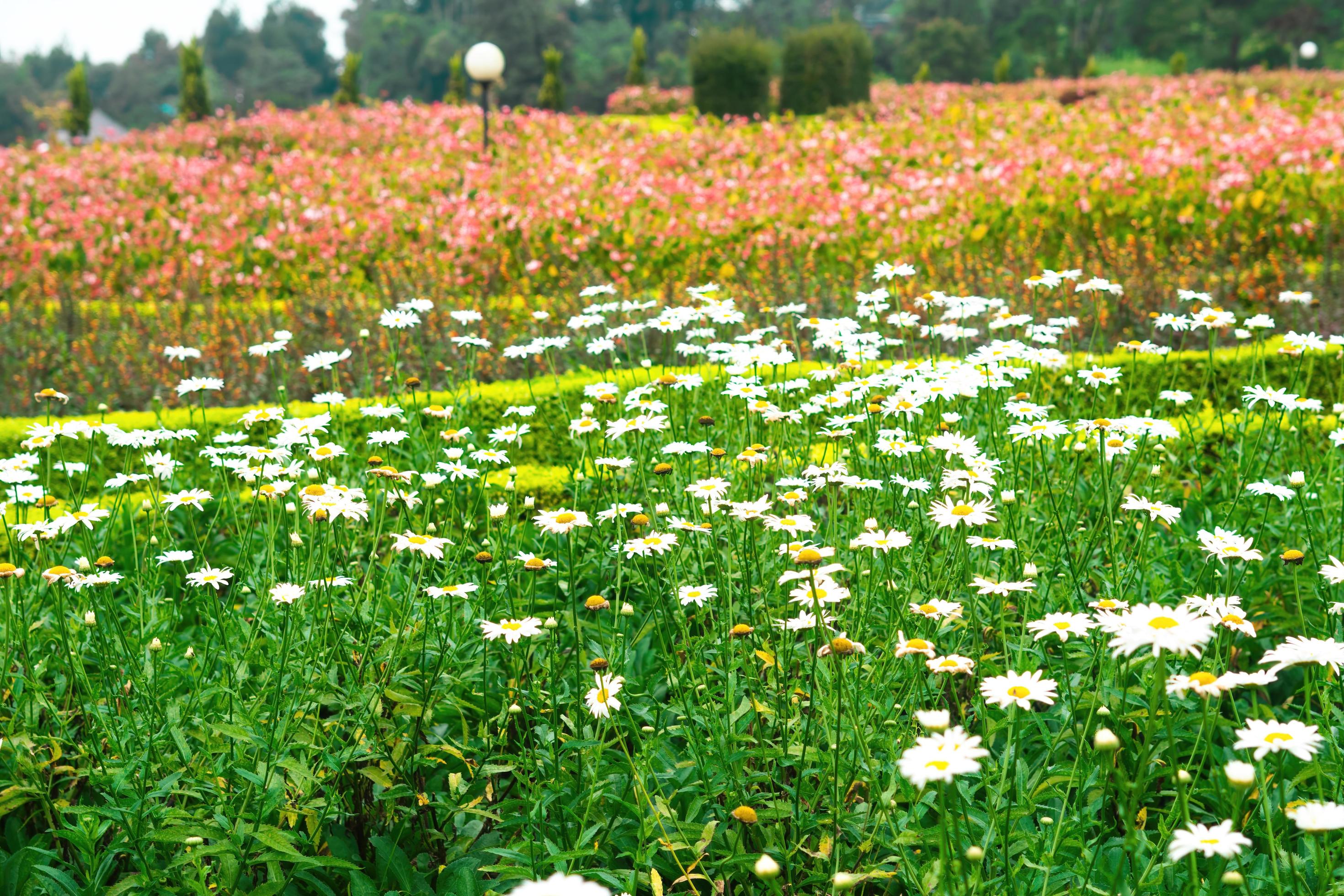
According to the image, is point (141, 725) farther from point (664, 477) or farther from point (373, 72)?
point (373, 72)

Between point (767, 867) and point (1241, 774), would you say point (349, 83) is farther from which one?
point (1241, 774)

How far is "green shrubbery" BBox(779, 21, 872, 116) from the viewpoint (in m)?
21.2

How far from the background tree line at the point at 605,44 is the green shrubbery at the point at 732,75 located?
14.1 feet

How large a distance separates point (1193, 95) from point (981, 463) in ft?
57.5

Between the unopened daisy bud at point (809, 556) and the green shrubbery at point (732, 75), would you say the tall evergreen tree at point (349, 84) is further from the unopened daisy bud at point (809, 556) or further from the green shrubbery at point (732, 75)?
the unopened daisy bud at point (809, 556)

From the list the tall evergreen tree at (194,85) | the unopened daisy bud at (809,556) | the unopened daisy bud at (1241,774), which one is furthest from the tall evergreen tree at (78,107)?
the unopened daisy bud at (1241,774)

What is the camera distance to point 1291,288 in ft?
23.6

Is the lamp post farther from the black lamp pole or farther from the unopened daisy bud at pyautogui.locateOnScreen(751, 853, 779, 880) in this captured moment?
the unopened daisy bud at pyautogui.locateOnScreen(751, 853, 779, 880)

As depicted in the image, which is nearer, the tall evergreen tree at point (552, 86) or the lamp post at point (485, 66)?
the lamp post at point (485, 66)

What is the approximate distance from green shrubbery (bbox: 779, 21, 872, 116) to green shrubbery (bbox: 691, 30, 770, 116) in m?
0.67

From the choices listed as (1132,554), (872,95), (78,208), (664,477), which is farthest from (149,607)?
(872,95)

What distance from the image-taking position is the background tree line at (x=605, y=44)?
124ft

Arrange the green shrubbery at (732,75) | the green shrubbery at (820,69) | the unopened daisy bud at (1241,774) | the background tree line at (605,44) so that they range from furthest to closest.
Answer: the background tree line at (605,44) → the green shrubbery at (820,69) → the green shrubbery at (732,75) → the unopened daisy bud at (1241,774)

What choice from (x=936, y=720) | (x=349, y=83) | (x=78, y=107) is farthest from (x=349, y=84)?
(x=936, y=720)
